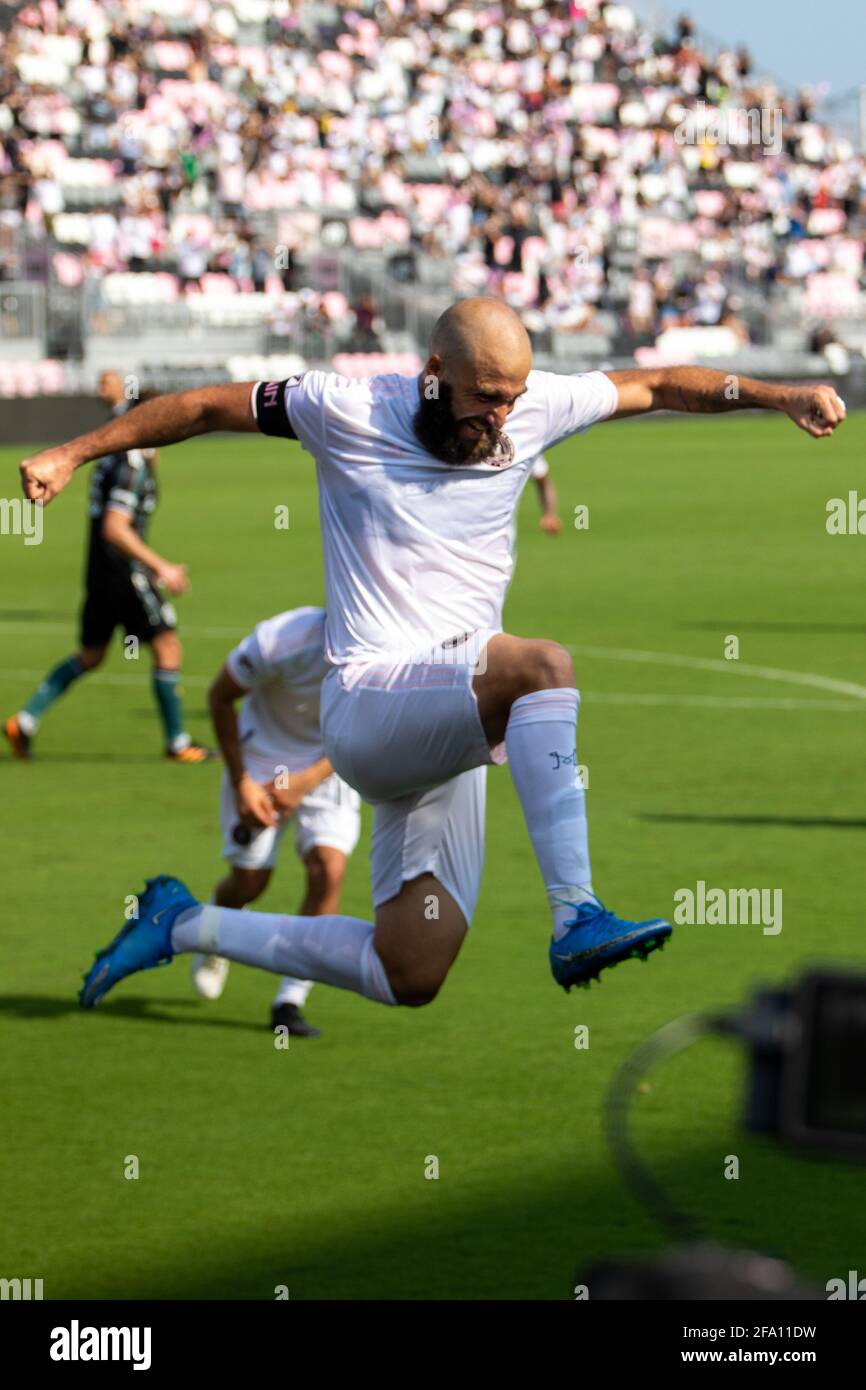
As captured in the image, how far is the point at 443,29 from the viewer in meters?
56.2

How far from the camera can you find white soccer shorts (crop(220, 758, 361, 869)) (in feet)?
27.7

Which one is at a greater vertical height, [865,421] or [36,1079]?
[865,421]

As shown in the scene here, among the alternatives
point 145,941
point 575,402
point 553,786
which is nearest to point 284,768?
point 145,941

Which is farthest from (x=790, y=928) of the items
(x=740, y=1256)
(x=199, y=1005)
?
(x=740, y=1256)

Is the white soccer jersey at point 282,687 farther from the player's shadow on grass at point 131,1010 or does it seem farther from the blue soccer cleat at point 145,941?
the blue soccer cleat at point 145,941

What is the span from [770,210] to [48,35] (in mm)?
20333

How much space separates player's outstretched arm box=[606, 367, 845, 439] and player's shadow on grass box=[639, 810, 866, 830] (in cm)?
534

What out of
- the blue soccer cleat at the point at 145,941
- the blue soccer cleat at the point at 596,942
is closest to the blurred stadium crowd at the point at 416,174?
the blue soccer cleat at the point at 145,941

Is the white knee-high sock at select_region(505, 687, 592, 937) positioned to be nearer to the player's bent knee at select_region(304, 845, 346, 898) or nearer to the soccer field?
the soccer field

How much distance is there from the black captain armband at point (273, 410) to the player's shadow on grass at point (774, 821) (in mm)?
5890

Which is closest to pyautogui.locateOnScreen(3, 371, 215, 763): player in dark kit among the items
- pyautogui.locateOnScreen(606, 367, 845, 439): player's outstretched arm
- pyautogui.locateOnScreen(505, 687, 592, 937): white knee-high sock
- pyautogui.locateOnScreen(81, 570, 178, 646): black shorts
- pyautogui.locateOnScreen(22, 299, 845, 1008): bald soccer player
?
pyautogui.locateOnScreen(81, 570, 178, 646): black shorts

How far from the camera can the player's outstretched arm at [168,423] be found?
6.08 meters

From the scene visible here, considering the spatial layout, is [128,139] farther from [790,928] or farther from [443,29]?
[790,928]
